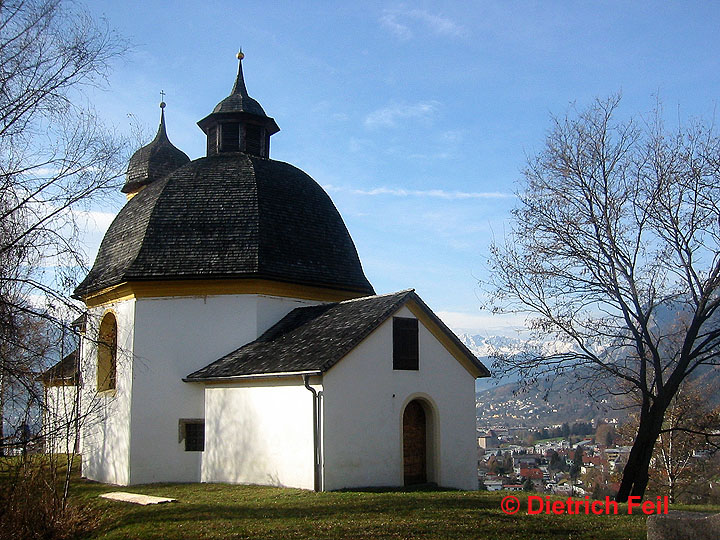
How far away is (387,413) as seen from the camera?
51.3ft

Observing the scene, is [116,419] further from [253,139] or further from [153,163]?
[153,163]

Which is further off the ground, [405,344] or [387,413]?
[405,344]

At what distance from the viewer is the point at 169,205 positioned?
64.0ft

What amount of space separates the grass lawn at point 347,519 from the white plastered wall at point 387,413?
1.14m

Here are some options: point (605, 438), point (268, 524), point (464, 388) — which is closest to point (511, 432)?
point (605, 438)

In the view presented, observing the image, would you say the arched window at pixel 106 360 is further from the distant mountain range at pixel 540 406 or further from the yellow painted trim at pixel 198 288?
the distant mountain range at pixel 540 406

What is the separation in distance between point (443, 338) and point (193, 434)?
6736 millimetres

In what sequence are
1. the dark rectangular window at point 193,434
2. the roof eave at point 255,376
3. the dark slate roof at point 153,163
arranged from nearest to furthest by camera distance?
the roof eave at point 255,376, the dark rectangular window at point 193,434, the dark slate roof at point 153,163

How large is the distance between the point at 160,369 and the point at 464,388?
25.0 ft

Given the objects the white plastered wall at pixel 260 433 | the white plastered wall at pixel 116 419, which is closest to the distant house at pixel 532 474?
the white plastered wall at pixel 260 433

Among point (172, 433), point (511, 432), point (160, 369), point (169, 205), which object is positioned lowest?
point (511, 432)

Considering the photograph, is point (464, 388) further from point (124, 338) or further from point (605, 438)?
point (605, 438)

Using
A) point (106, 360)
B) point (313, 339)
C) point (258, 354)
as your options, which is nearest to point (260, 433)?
point (258, 354)

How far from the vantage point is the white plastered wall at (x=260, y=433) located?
49.2 ft
